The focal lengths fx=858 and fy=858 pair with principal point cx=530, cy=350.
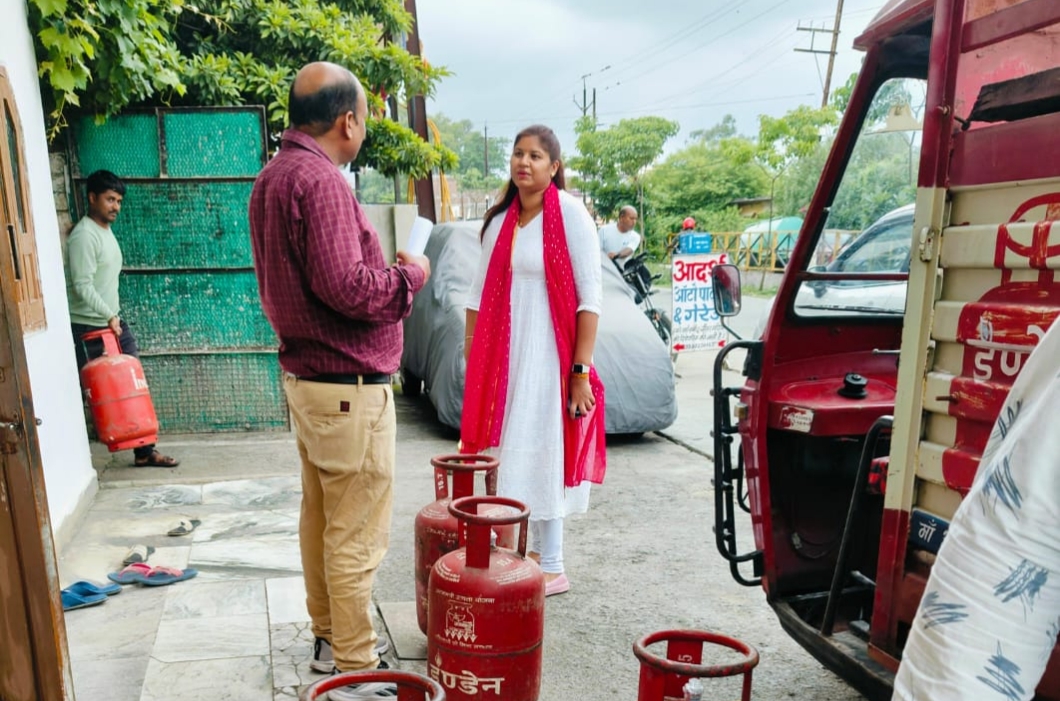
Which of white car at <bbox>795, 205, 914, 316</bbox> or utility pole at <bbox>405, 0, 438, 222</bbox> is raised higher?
utility pole at <bbox>405, 0, 438, 222</bbox>

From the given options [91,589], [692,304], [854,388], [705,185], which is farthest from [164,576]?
[705,185]

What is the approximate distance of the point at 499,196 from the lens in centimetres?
367

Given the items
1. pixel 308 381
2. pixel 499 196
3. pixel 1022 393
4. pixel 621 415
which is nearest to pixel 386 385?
pixel 308 381

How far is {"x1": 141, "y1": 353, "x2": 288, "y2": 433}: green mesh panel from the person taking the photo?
6.27 metres

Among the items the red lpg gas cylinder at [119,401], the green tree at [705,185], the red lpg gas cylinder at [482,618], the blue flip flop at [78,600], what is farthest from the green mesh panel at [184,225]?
the green tree at [705,185]

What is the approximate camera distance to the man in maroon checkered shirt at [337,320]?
2.51m

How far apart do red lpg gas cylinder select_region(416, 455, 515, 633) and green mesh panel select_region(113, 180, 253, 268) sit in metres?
3.95

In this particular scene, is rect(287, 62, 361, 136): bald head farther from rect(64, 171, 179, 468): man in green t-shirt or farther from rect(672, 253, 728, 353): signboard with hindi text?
rect(672, 253, 728, 353): signboard with hindi text

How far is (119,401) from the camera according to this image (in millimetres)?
Answer: 5129

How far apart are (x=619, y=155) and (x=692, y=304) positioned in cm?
2766

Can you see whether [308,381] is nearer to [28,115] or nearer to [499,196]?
[499,196]

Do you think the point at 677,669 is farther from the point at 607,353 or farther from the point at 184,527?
the point at 607,353

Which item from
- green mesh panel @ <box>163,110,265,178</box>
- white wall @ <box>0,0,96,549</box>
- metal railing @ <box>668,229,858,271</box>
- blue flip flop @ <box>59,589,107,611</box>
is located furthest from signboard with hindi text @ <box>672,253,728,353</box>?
metal railing @ <box>668,229,858,271</box>

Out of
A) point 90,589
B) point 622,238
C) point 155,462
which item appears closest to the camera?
point 90,589
